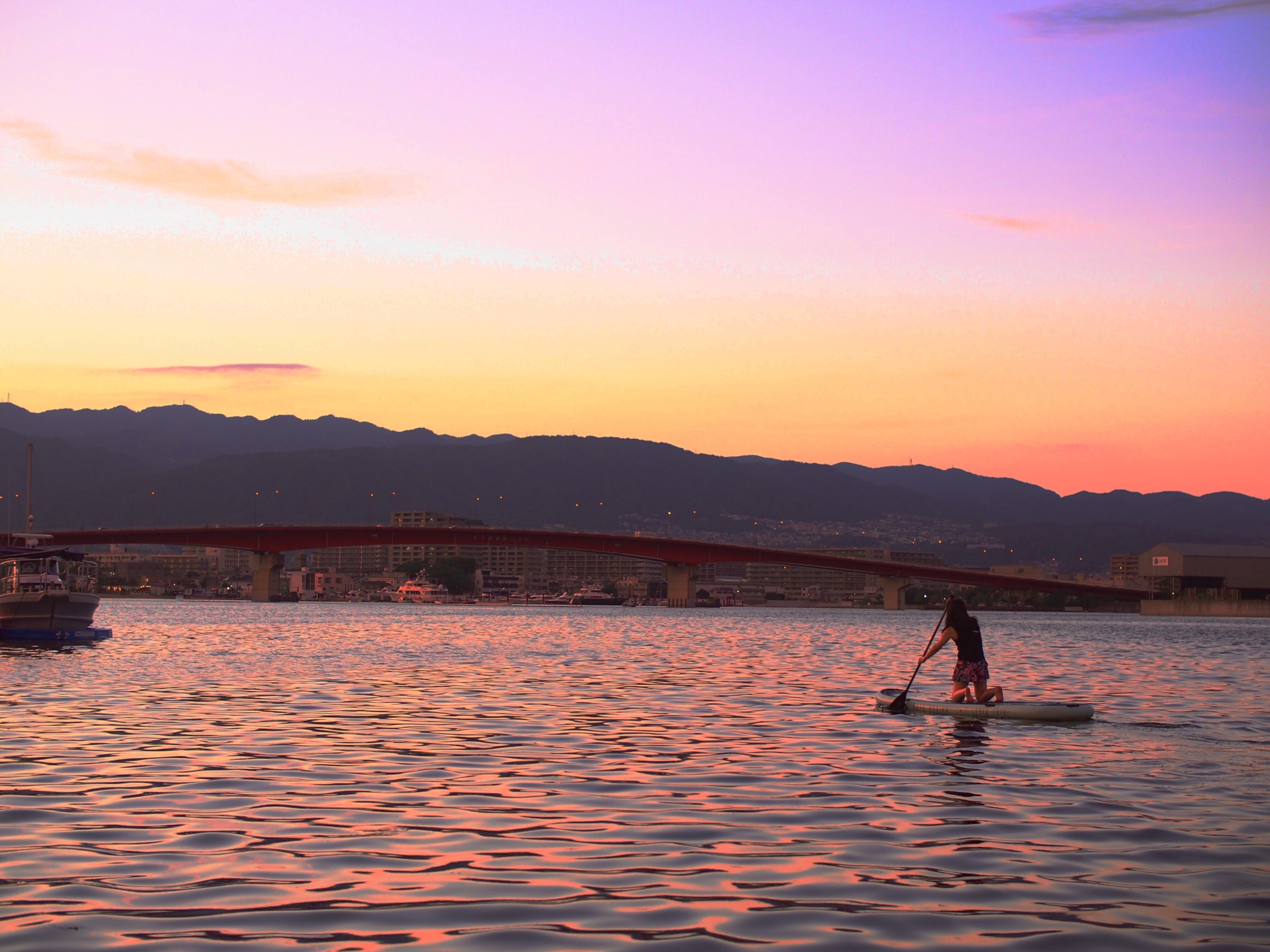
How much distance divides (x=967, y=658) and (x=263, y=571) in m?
167

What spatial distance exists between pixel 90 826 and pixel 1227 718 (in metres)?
22.4

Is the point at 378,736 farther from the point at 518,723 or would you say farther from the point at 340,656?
the point at 340,656

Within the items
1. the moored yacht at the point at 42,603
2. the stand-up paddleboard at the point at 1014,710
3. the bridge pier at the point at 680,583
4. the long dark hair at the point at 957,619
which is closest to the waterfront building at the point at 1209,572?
the bridge pier at the point at 680,583

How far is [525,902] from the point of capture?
10.7 metres

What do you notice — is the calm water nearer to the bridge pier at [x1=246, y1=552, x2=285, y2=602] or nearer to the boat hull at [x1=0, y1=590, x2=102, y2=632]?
the boat hull at [x1=0, y1=590, x2=102, y2=632]

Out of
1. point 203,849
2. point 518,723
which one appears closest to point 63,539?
point 518,723

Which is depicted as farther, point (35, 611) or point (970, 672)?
point (35, 611)

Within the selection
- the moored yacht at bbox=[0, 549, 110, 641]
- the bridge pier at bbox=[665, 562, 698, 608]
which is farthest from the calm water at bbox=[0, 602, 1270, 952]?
the bridge pier at bbox=[665, 562, 698, 608]

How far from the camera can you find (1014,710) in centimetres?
2647

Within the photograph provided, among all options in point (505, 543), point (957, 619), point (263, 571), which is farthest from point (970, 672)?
point (263, 571)

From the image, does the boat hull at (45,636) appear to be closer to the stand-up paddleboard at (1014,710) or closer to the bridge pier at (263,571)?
the stand-up paddleboard at (1014,710)

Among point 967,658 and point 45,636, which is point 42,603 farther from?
point 967,658

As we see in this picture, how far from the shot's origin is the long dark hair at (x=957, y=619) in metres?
26.3

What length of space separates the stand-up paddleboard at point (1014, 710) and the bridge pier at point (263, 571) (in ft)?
520
